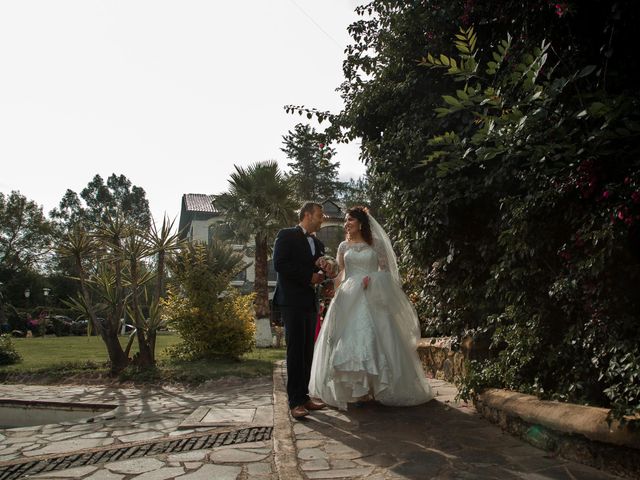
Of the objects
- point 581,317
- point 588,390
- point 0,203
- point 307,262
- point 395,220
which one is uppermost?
point 0,203

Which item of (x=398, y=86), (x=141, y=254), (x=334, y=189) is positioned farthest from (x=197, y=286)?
(x=334, y=189)

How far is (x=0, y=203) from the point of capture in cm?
4222

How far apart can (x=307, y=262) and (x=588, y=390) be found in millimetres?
2750

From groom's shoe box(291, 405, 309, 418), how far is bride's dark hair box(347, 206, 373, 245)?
1.93m

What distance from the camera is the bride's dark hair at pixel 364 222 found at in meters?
5.65

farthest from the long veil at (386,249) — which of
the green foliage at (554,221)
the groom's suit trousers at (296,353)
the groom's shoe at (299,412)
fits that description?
the groom's shoe at (299,412)

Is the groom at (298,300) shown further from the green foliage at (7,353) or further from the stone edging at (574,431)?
the green foliage at (7,353)

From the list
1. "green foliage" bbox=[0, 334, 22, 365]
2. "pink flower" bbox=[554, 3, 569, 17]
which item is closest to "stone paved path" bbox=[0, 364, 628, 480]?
"pink flower" bbox=[554, 3, 569, 17]

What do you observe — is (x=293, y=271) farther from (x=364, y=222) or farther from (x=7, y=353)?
(x=7, y=353)

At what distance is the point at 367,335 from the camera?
4969 millimetres

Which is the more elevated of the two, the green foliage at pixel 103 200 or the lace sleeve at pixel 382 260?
the green foliage at pixel 103 200

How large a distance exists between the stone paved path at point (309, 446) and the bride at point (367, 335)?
0.21 m

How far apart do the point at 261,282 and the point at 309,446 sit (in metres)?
17.0

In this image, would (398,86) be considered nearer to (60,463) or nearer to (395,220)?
Result: (395,220)
